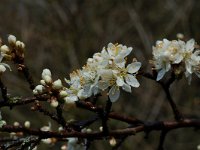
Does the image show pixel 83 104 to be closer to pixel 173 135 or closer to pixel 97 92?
pixel 97 92

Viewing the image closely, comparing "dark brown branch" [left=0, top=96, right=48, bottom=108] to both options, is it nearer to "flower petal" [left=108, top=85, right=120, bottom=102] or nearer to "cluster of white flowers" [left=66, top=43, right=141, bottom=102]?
"cluster of white flowers" [left=66, top=43, right=141, bottom=102]

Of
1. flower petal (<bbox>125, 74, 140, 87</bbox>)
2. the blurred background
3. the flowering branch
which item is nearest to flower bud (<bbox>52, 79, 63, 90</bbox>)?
the flowering branch

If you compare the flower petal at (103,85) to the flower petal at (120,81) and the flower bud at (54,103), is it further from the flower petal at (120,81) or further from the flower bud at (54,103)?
the flower bud at (54,103)

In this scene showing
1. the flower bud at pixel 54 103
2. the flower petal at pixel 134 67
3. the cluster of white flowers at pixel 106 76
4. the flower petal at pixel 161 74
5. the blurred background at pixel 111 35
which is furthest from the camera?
the blurred background at pixel 111 35

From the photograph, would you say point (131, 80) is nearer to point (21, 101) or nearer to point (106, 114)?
point (106, 114)

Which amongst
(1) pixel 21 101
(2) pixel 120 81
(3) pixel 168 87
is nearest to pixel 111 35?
(3) pixel 168 87

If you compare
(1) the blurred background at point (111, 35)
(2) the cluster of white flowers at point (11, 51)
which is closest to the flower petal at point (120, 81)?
(2) the cluster of white flowers at point (11, 51)
